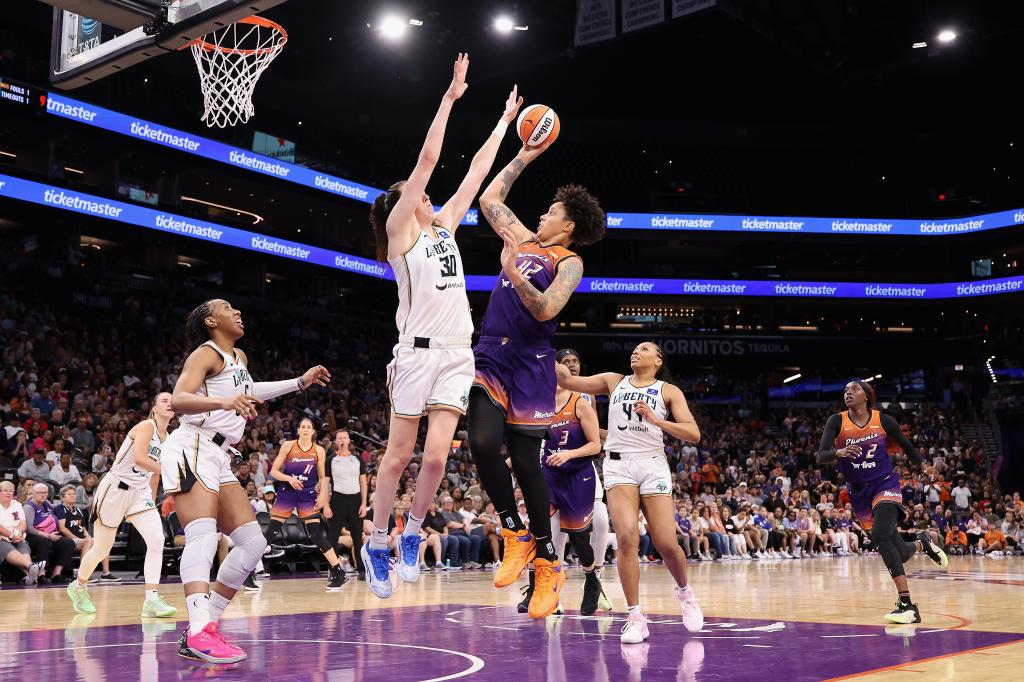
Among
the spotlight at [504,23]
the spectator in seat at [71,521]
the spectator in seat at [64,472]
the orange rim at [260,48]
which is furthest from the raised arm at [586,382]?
the spotlight at [504,23]

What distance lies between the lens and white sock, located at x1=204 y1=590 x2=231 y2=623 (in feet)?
21.3

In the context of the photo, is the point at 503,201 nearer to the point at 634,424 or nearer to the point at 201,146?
the point at 634,424

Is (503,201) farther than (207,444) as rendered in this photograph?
No

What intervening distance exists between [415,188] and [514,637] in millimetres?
3957

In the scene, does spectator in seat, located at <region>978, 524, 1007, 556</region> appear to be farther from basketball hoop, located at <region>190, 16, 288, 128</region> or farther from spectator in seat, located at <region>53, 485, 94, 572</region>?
basketball hoop, located at <region>190, 16, 288, 128</region>

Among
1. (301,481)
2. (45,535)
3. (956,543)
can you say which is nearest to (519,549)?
(301,481)

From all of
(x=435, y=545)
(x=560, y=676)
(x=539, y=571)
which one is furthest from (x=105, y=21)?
(x=435, y=545)

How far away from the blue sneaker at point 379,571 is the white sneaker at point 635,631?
2.35 meters

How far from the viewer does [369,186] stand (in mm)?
33562

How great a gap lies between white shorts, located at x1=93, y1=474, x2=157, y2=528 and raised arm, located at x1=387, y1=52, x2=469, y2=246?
19.1ft

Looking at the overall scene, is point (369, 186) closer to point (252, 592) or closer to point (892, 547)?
point (252, 592)

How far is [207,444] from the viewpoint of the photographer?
6.49 m

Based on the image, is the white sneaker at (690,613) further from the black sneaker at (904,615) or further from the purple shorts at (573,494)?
the black sneaker at (904,615)

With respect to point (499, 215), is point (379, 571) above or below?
below
